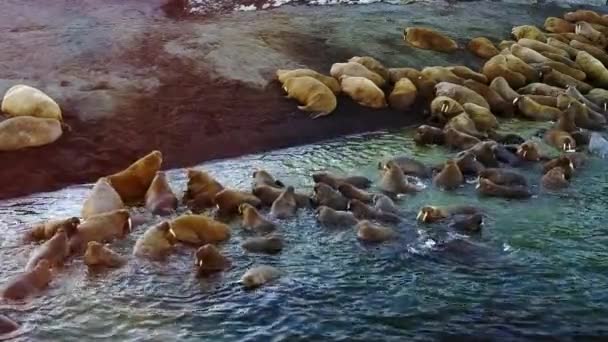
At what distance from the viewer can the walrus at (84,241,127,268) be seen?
6199 mm

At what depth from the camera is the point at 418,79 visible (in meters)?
11.1

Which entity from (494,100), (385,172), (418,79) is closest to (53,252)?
(385,172)

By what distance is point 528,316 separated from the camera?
5.77 m

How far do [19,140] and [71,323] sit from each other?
3.43 meters

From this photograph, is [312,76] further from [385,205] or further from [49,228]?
[49,228]

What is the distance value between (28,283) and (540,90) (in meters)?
7.45

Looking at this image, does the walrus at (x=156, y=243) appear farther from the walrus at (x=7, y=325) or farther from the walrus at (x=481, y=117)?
the walrus at (x=481, y=117)

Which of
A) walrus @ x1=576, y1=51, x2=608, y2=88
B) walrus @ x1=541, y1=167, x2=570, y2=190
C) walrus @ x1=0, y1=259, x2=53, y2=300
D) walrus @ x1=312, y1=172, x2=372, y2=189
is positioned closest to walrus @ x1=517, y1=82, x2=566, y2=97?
walrus @ x1=576, y1=51, x2=608, y2=88

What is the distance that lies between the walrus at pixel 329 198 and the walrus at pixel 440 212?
65 centimetres

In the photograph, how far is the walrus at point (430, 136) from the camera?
942 cm

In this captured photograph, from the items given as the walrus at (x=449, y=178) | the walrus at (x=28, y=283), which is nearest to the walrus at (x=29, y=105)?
the walrus at (x=28, y=283)

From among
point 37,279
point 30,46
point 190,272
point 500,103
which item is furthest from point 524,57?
point 37,279

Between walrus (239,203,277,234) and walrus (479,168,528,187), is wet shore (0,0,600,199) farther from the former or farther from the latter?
walrus (479,168,528,187)

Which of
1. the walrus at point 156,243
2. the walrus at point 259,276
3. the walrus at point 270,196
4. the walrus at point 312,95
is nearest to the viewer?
the walrus at point 259,276
